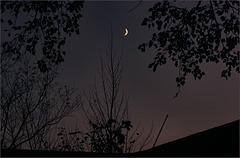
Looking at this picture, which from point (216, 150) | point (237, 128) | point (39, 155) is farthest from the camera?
point (237, 128)

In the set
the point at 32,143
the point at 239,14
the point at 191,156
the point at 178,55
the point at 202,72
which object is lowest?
the point at 32,143

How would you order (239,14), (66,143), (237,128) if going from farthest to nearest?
1. (66,143)
2. (239,14)
3. (237,128)

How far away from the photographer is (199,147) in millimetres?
6488

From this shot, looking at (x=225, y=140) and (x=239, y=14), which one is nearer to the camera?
(x=225, y=140)

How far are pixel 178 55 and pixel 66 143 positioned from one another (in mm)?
10811

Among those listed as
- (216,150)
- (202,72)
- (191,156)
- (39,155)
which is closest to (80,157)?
(39,155)

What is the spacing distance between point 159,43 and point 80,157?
13.8 ft

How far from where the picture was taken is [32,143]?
64.5 feet

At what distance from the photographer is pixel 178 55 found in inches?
350

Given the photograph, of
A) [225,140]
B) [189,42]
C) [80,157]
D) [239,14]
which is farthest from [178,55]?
[80,157]

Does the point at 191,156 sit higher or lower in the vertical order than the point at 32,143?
higher

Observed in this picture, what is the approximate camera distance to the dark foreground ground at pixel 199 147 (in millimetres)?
5496

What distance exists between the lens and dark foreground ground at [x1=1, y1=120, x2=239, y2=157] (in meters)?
5.50

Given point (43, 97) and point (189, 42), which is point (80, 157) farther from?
point (43, 97)
